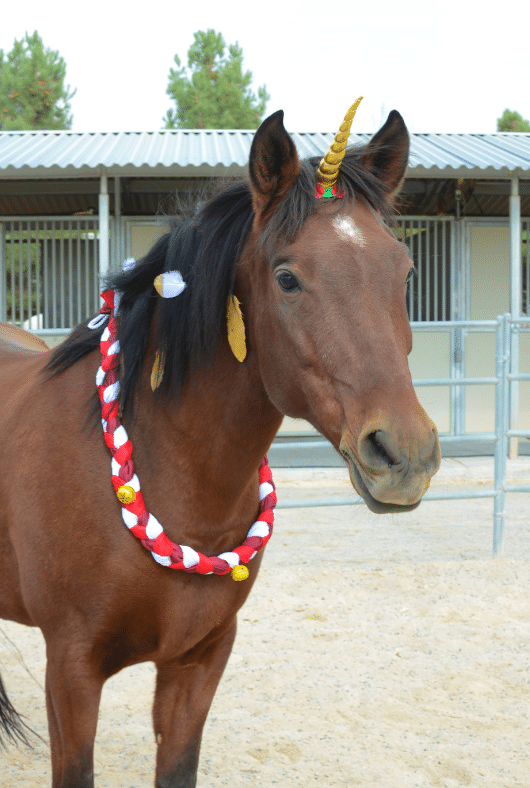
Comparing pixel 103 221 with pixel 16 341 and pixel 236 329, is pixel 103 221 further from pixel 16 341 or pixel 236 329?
pixel 236 329

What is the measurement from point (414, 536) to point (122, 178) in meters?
5.29

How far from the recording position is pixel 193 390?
1581 millimetres

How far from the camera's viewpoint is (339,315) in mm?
1292

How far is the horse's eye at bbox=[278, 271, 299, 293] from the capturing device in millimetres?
1354

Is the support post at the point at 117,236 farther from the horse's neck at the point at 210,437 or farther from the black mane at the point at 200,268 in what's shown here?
the horse's neck at the point at 210,437

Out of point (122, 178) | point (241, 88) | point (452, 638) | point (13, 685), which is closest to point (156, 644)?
point (13, 685)

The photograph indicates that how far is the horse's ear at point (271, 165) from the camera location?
1.38 metres

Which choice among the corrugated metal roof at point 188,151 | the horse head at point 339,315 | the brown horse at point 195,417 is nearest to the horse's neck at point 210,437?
the brown horse at point 195,417

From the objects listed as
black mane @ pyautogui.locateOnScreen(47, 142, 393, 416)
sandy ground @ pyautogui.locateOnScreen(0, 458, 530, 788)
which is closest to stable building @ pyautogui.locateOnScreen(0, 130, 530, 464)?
sandy ground @ pyautogui.locateOnScreen(0, 458, 530, 788)

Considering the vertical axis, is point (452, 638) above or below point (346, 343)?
below

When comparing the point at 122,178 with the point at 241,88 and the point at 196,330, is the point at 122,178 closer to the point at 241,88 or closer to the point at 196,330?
the point at 196,330

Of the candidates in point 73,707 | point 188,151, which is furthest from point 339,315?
point 188,151

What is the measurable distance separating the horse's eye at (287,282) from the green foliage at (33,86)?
60.0 feet

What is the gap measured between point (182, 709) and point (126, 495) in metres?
0.62
